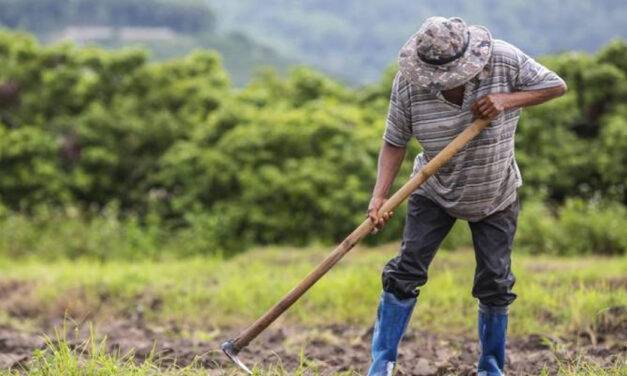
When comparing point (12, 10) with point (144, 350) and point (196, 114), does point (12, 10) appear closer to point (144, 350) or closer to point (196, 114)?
point (196, 114)

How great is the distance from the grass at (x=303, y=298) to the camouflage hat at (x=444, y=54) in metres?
2.60

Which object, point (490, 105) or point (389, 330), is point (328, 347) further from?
point (490, 105)

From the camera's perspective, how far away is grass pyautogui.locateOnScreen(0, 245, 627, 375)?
21.8 feet

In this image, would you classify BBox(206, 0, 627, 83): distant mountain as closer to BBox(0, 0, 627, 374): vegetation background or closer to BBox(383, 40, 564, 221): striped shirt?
BBox(0, 0, 627, 374): vegetation background

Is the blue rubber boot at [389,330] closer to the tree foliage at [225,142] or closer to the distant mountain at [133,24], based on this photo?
the tree foliage at [225,142]

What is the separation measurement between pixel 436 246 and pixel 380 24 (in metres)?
87.0

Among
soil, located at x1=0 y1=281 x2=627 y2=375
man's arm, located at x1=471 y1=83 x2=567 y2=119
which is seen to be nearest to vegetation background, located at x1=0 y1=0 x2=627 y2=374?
soil, located at x1=0 y1=281 x2=627 y2=375

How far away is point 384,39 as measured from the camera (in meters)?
88.1

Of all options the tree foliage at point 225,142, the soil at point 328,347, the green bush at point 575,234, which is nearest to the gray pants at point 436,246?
the soil at point 328,347

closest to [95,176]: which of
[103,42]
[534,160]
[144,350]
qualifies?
[534,160]

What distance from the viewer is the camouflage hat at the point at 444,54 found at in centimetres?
394

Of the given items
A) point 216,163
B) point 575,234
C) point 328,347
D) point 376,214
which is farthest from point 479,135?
point 216,163

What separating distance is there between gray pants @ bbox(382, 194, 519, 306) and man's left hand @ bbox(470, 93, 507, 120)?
534 millimetres

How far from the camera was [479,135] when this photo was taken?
4.18 metres
